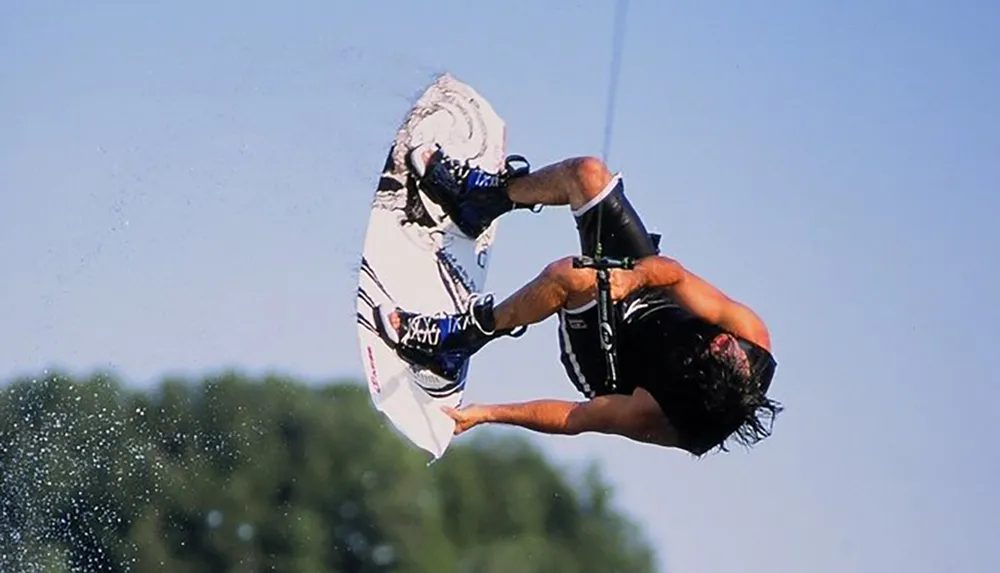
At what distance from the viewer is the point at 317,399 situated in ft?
66.0

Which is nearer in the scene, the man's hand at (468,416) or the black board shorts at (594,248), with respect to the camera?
the black board shorts at (594,248)

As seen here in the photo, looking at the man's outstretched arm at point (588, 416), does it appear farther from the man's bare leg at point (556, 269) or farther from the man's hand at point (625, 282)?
the man's hand at point (625, 282)

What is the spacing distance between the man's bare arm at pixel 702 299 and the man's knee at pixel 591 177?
16.6 inches

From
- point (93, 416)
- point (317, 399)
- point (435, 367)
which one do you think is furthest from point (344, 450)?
point (435, 367)

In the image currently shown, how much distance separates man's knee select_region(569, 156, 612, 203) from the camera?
9.44 metres

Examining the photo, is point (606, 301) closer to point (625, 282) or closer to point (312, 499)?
point (625, 282)

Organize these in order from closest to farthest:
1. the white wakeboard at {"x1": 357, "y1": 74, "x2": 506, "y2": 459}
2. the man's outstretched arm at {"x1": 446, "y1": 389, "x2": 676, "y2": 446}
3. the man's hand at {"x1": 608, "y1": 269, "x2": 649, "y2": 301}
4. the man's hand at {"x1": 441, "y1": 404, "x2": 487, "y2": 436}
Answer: the man's hand at {"x1": 608, "y1": 269, "x2": 649, "y2": 301}
the man's outstretched arm at {"x1": 446, "y1": 389, "x2": 676, "y2": 446}
the man's hand at {"x1": 441, "y1": 404, "x2": 487, "y2": 436}
the white wakeboard at {"x1": 357, "y1": 74, "x2": 506, "y2": 459}

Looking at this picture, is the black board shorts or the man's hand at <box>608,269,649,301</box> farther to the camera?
the black board shorts

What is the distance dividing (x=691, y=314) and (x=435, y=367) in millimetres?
1197

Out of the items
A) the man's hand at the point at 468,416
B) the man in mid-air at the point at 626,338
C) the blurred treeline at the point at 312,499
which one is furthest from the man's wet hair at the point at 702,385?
the blurred treeline at the point at 312,499

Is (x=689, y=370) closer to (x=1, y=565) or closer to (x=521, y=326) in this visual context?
(x=521, y=326)

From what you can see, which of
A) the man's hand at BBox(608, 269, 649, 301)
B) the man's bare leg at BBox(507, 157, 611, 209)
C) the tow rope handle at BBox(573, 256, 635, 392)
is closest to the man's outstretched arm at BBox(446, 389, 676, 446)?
the tow rope handle at BBox(573, 256, 635, 392)

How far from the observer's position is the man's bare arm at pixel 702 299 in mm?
9125

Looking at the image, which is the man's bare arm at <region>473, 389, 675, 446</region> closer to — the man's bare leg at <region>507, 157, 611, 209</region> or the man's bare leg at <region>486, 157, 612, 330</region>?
the man's bare leg at <region>486, 157, 612, 330</region>
